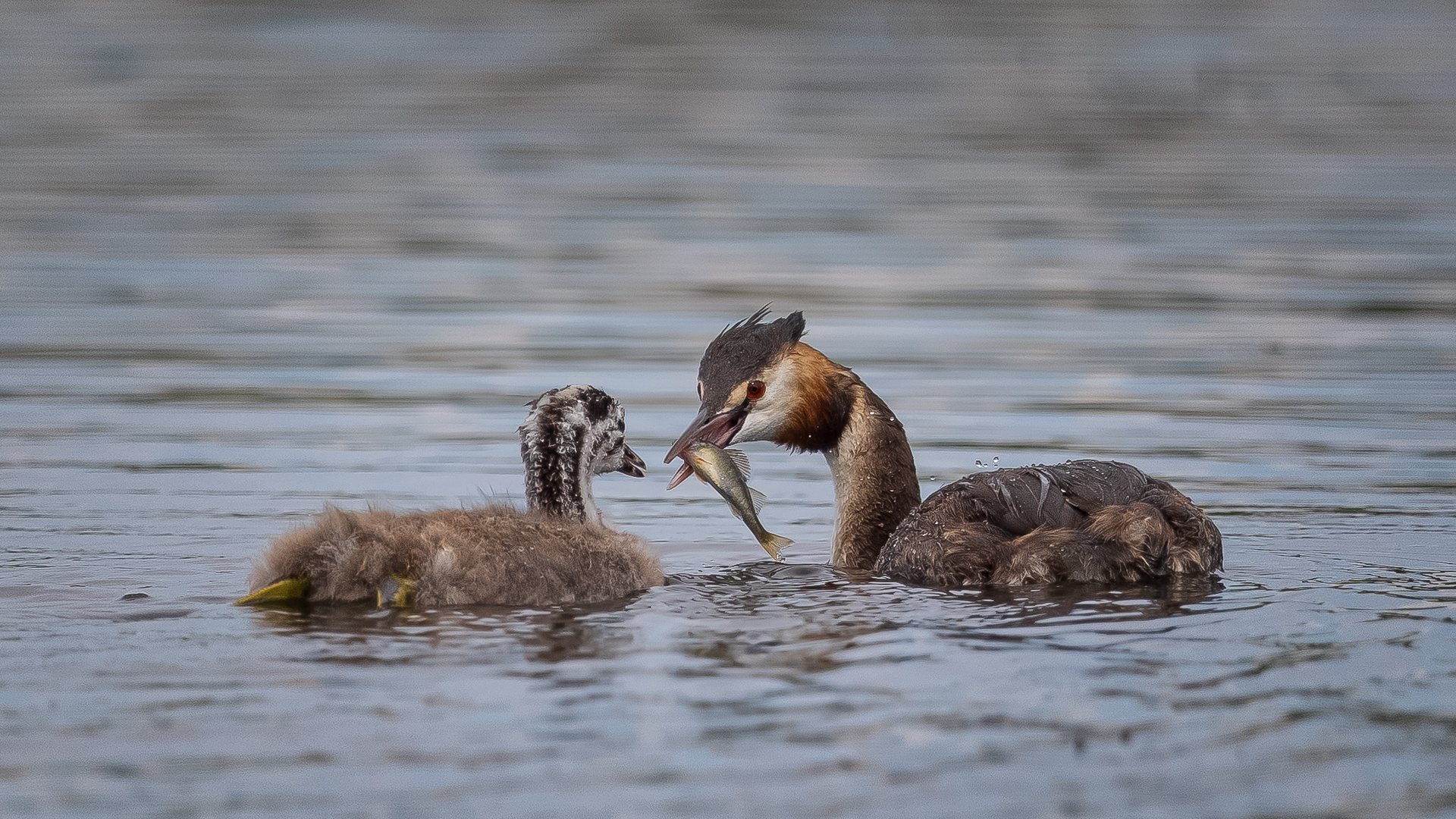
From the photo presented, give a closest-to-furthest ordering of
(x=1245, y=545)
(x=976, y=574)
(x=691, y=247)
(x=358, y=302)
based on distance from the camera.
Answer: (x=976, y=574), (x=1245, y=545), (x=358, y=302), (x=691, y=247)

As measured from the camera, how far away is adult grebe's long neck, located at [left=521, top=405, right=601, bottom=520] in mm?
8406

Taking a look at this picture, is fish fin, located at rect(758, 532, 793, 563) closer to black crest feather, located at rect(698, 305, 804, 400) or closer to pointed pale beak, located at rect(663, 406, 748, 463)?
pointed pale beak, located at rect(663, 406, 748, 463)

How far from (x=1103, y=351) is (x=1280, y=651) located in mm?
7406

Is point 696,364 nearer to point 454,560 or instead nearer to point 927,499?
point 927,499

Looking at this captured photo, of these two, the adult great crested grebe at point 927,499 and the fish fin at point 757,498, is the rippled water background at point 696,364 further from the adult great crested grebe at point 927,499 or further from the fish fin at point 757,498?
the fish fin at point 757,498

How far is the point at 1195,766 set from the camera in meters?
5.27

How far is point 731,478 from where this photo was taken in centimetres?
841

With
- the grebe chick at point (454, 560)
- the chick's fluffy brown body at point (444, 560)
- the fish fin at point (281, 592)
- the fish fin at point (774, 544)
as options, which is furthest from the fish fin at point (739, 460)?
the fish fin at point (281, 592)

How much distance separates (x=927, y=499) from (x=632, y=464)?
4.78 ft

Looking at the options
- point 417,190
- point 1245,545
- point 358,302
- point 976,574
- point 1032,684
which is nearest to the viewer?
point 1032,684

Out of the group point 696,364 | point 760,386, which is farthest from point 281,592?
point 696,364

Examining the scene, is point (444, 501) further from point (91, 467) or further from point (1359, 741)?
point (1359, 741)

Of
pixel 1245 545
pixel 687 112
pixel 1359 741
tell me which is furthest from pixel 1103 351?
pixel 687 112

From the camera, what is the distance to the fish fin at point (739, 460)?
8.48m
